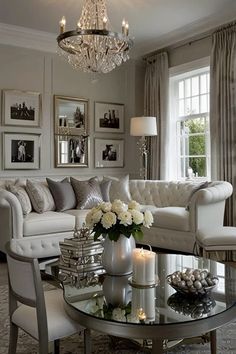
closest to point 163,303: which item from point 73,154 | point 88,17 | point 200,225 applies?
point 200,225

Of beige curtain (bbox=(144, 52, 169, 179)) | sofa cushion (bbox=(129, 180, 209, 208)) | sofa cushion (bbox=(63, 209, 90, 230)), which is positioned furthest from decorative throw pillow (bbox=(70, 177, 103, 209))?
beige curtain (bbox=(144, 52, 169, 179))

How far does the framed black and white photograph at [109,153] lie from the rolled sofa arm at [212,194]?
2.25 meters

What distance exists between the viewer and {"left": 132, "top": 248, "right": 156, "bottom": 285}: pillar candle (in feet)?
6.65

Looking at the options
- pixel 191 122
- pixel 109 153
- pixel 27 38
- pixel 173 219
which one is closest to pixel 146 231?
pixel 173 219

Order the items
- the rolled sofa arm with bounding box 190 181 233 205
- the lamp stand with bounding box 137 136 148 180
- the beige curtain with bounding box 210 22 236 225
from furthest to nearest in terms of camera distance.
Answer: the lamp stand with bounding box 137 136 148 180, the beige curtain with bounding box 210 22 236 225, the rolled sofa arm with bounding box 190 181 233 205

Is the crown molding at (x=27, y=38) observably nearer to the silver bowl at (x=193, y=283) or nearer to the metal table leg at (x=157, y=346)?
the silver bowl at (x=193, y=283)

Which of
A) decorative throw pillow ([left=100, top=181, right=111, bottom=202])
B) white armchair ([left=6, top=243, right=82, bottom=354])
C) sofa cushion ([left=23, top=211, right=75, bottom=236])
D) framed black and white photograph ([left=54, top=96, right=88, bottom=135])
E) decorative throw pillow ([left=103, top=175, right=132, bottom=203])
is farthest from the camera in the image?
framed black and white photograph ([left=54, top=96, right=88, bottom=135])

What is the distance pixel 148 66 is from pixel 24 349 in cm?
532

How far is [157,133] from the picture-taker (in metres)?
6.27

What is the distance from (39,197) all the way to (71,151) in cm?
141

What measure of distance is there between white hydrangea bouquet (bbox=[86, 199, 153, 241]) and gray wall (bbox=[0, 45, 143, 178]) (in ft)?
12.0

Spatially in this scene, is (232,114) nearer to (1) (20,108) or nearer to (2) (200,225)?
(2) (200,225)

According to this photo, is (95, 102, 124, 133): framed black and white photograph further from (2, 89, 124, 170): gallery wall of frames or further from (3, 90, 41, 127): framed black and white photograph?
(3, 90, 41, 127): framed black and white photograph

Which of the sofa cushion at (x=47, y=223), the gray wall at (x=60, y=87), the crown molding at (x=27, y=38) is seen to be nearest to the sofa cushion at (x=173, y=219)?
the sofa cushion at (x=47, y=223)
